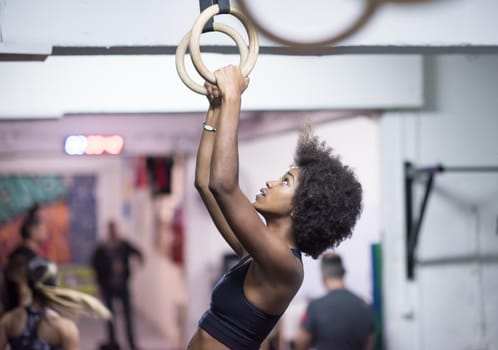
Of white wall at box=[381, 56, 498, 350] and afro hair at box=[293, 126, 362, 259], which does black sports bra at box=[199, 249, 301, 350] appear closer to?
afro hair at box=[293, 126, 362, 259]

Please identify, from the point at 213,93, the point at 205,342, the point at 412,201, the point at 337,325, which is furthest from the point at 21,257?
the point at 213,93

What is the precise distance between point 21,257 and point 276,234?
145 inches

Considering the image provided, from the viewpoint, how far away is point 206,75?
226 centimetres

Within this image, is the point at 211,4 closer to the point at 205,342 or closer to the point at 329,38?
the point at 329,38

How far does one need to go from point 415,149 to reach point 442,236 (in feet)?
1.77

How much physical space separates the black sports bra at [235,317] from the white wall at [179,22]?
37.0 inches

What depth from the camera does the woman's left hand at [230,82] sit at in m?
2.20

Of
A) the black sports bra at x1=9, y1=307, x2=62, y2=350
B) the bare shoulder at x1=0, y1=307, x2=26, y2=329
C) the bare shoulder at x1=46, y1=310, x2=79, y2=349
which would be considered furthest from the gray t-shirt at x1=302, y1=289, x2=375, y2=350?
the bare shoulder at x1=0, y1=307, x2=26, y2=329

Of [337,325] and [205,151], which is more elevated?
[205,151]

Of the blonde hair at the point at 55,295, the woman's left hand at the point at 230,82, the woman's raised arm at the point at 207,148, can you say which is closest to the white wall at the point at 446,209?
the blonde hair at the point at 55,295

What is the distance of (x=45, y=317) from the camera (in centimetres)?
433

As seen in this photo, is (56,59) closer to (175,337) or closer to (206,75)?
(206,75)

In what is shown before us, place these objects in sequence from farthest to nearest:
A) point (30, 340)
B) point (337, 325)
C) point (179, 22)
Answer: point (337, 325) < point (30, 340) < point (179, 22)

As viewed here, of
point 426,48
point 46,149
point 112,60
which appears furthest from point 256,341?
point 46,149
